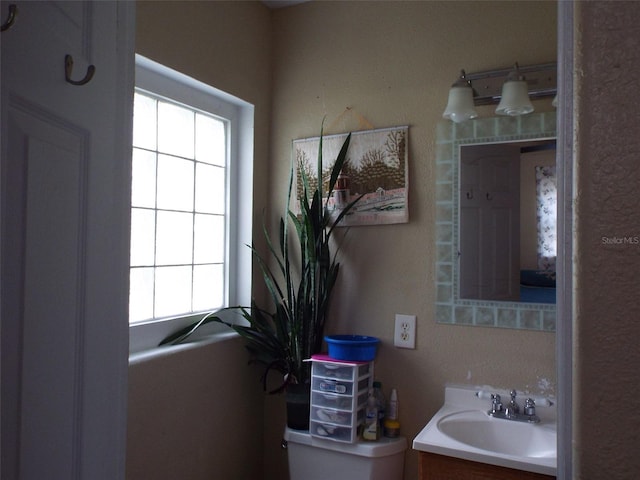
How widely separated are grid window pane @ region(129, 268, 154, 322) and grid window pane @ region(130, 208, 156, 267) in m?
0.04

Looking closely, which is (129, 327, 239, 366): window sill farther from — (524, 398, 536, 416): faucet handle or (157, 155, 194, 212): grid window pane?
(524, 398, 536, 416): faucet handle

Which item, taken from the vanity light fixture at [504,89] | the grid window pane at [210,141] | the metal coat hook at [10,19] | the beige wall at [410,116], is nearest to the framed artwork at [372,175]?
the beige wall at [410,116]

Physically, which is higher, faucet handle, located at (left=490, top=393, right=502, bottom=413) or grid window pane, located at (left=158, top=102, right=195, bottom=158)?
grid window pane, located at (left=158, top=102, right=195, bottom=158)

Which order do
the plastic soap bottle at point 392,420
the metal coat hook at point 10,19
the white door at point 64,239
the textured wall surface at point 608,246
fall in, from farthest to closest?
the plastic soap bottle at point 392,420, the white door at point 64,239, the metal coat hook at point 10,19, the textured wall surface at point 608,246

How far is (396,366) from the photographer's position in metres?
2.29

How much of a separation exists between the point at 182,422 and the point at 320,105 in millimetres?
1470

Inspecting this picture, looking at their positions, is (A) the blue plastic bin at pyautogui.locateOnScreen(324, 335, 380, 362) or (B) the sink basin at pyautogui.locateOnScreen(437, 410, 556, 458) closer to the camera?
(B) the sink basin at pyautogui.locateOnScreen(437, 410, 556, 458)

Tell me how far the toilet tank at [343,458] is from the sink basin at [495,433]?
30cm

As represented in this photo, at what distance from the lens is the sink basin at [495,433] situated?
1.90 meters

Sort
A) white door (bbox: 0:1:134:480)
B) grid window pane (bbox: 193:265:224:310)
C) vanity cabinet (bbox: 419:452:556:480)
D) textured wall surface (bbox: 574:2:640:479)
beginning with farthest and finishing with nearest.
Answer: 1. grid window pane (bbox: 193:265:224:310)
2. vanity cabinet (bbox: 419:452:556:480)
3. white door (bbox: 0:1:134:480)
4. textured wall surface (bbox: 574:2:640:479)

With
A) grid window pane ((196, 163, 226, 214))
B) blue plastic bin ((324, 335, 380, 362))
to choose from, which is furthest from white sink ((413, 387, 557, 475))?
grid window pane ((196, 163, 226, 214))

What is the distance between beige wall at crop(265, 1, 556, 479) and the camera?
2.09 metres

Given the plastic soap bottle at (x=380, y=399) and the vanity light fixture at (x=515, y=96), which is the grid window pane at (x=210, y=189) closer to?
the plastic soap bottle at (x=380, y=399)

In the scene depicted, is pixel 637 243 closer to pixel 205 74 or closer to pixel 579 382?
pixel 579 382
